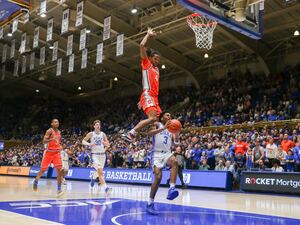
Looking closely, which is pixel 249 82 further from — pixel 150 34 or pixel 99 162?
pixel 150 34

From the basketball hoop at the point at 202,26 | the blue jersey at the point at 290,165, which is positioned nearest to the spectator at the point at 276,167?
the blue jersey at the point at 290,165

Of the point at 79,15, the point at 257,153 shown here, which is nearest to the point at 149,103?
the point at 257,153

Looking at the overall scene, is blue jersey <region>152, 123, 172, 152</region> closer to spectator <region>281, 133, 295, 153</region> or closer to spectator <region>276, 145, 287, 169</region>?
spectator <region>276, 145, 287, 169</region>

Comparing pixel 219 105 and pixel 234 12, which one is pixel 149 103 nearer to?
pixel 234 12

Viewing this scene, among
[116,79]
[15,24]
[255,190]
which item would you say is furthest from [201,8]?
[116,79]

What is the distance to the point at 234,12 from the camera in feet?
32.1

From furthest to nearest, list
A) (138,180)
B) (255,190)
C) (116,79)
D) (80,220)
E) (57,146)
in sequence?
(116,79)
(138,180)
(255,190)
(57,146)
(80,220)

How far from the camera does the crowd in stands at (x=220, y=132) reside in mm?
15011

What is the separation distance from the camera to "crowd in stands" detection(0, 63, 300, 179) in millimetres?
15011

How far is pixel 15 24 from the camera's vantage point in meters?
24.5

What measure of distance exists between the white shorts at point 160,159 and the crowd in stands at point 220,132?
314 inches

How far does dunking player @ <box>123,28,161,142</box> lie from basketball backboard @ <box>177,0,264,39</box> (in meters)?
2.20

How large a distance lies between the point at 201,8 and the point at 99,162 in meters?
5.55

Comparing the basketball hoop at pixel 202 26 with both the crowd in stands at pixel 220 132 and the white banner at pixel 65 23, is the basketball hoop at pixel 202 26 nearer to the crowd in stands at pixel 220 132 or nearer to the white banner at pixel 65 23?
the crowd in stands at pixel 220 132
